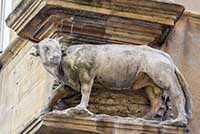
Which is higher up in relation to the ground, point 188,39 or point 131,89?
point 188,39

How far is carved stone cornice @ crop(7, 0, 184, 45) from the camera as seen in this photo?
536cm

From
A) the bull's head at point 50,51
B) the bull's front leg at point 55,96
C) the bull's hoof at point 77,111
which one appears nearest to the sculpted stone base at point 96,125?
the bull's hoof at point 77,111

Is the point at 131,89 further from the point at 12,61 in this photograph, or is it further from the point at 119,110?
the point at 12,61

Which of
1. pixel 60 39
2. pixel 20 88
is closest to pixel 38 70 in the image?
pixel 20 88

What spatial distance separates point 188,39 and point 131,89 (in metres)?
0.52

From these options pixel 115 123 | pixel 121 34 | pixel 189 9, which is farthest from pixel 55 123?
pixel 189 9

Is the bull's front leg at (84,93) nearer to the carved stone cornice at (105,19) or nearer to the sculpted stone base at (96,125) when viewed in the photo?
the sculpted stone base at (96,125)

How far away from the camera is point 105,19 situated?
539cm

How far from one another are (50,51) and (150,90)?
533 mm

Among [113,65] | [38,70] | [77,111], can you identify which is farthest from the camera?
[38,70]

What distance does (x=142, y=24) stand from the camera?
544 cm

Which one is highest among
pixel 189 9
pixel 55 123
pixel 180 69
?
pixel 189 9

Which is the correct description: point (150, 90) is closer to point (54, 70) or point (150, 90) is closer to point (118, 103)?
point (118, 103)

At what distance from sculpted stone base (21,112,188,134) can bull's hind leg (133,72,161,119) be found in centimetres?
12
